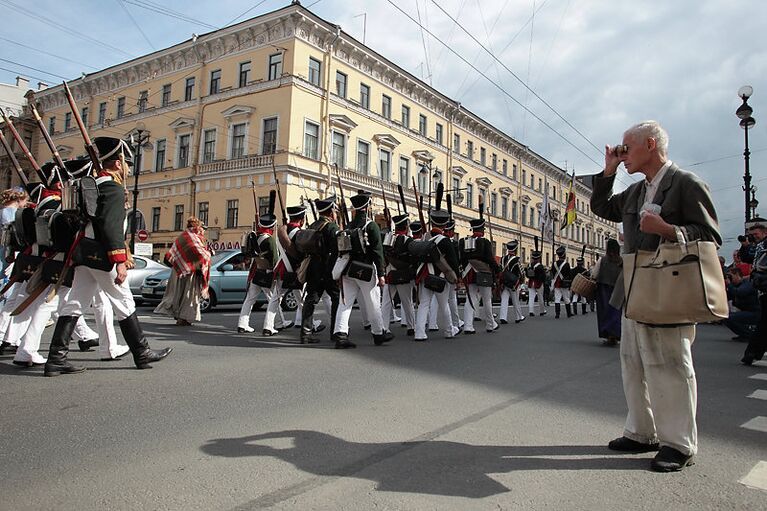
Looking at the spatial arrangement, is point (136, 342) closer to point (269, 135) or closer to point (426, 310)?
point (426, 310)

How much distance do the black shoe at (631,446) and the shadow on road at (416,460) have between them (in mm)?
91

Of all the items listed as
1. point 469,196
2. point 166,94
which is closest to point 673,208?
point 166,94

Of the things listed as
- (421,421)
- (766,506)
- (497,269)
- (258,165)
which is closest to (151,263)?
(497,269)

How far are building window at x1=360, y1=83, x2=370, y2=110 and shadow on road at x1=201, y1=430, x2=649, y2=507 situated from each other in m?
33.7

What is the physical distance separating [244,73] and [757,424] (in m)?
33.2

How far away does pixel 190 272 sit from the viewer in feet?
31.3

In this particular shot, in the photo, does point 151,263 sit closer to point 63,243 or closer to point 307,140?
point 63,243

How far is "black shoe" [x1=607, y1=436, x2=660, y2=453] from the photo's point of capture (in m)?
3.42

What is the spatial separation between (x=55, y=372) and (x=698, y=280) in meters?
5.50

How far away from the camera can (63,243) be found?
543 centimetres

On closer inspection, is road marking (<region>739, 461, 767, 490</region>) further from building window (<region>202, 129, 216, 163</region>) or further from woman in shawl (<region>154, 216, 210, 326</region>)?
building window (<region>202, 129, 216, 163</region>)

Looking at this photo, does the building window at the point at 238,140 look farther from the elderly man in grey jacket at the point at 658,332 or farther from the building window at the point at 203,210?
the elderly man in grey jacket at the point at 658,332

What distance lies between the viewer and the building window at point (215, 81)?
3381cm

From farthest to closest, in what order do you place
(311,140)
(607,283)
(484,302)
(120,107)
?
(120,107)
(311,140)
(484,302)
(607,283)
